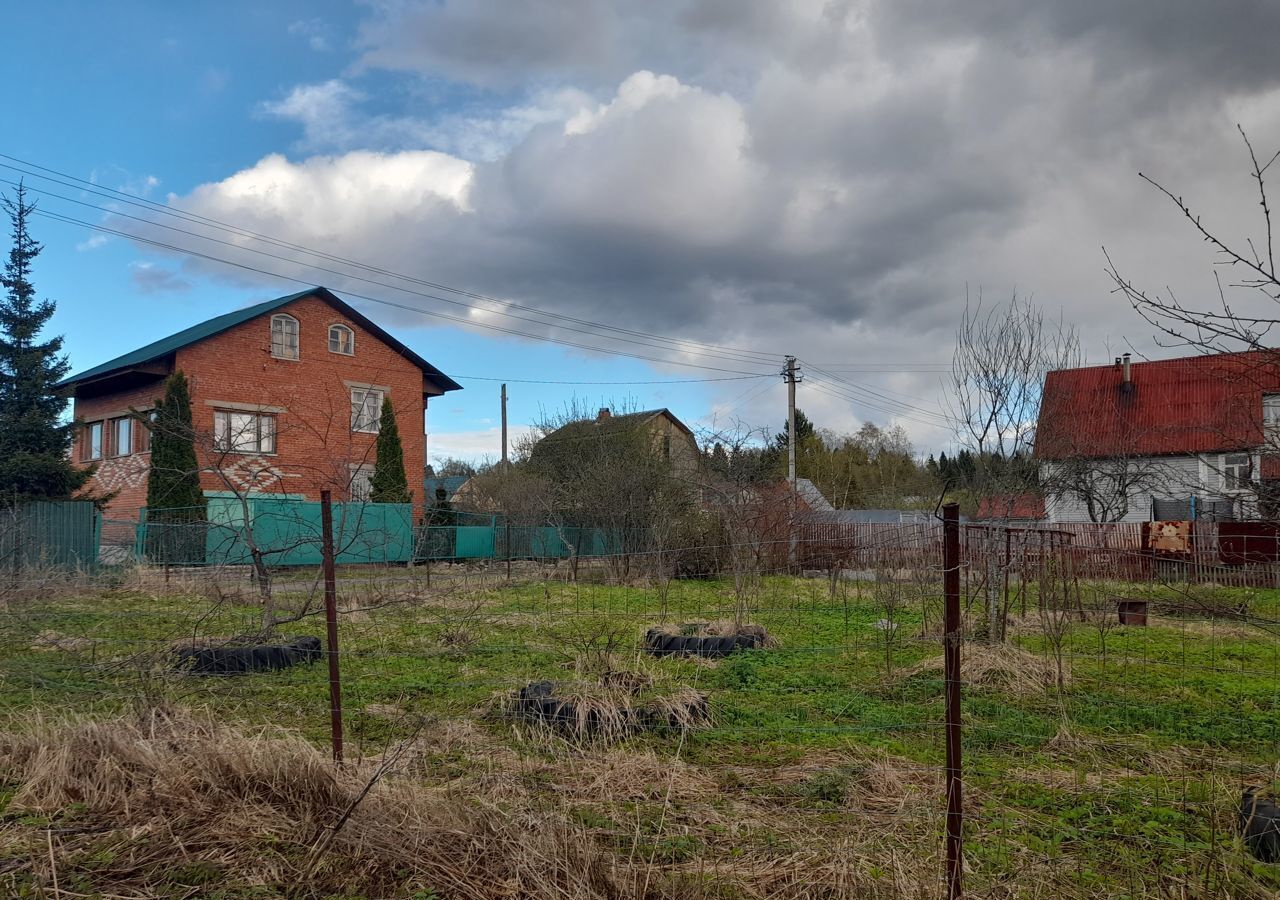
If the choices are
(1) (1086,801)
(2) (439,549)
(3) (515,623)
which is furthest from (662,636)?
(2) (439,549)

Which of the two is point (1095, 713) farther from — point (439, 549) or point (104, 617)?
point (439, 549)

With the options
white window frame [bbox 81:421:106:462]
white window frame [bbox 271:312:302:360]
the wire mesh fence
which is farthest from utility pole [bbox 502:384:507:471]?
the wire mesh fence

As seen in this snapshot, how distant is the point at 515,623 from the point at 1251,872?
8374mm

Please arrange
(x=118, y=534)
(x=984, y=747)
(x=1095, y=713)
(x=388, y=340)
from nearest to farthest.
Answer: (x=984, y=747) → (x=1095, y=713) → (x=118, y=534) → (x=388, y=340)

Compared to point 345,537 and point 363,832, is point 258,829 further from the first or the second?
point 345,537

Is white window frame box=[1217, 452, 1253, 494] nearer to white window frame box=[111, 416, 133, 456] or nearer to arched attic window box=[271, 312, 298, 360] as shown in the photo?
arched attic window box=[271, 312, 298, 360]

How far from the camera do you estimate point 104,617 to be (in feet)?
36.1

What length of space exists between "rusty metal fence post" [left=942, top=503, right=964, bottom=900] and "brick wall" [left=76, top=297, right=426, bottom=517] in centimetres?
2292

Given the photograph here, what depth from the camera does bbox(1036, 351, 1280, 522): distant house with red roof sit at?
3922 mm

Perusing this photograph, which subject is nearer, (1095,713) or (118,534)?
(1095,713)

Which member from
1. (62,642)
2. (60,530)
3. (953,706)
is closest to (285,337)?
(60,530)

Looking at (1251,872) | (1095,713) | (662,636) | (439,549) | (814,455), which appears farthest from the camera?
(814,455)

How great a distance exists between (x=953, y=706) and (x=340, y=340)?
28.9 m

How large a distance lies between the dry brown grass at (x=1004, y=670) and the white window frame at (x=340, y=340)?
25140mm
